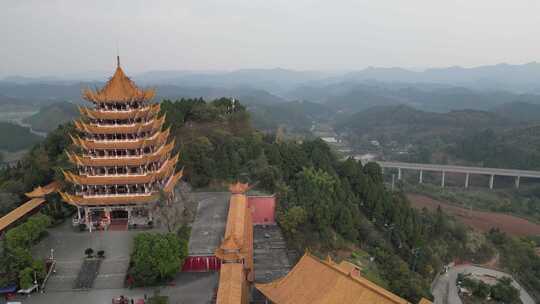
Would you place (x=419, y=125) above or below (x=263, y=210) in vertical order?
below

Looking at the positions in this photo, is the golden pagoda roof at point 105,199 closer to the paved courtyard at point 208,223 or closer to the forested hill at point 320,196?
the paved courtyard at point 208,223

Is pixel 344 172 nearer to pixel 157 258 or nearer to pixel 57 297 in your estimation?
pixel 157 258

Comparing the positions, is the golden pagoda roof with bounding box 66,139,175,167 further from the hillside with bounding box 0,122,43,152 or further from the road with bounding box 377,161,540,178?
the hillside with bounding box 0,122,43,152

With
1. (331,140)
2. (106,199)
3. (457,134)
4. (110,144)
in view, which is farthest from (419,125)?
(106,199)

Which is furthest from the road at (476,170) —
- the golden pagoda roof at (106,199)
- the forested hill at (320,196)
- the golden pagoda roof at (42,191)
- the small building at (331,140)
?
the golden pagoda roof at (42,191)

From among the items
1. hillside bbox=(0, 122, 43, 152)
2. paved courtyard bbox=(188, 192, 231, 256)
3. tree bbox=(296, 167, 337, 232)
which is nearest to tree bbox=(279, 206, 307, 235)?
tree bbox=(296, 167, 337, 232)

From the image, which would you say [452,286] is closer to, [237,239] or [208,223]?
[208,223]
